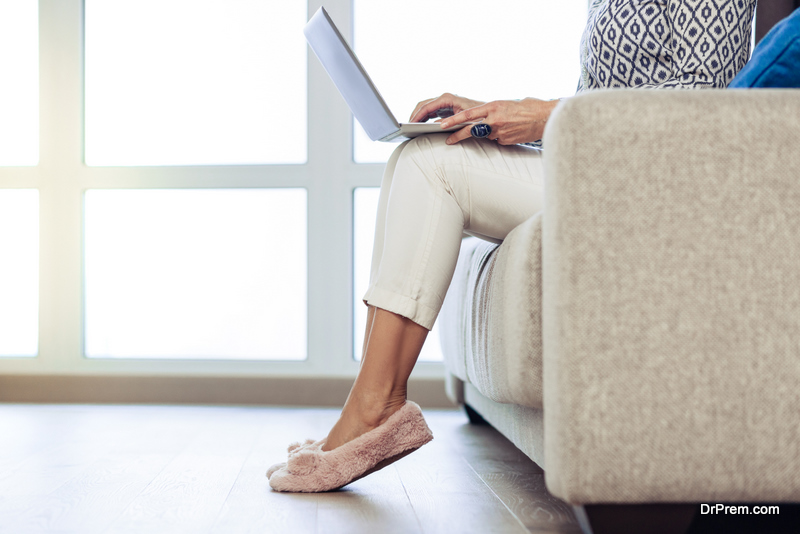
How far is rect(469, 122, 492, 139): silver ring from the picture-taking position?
102 cm

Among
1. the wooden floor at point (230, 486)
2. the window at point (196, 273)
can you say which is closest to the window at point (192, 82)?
the window at point (196, 273)

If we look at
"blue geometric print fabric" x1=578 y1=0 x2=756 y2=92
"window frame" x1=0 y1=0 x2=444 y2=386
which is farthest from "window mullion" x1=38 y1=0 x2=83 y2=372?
"blue geometric print fabric" x1=578 y1=0 x2=756 y2=92

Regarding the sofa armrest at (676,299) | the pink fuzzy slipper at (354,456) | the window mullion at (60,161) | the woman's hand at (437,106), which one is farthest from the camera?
the window mullion at (60,161)

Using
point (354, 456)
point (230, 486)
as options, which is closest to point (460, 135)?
point (354, 456)

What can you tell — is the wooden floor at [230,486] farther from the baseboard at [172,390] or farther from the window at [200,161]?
the window at [200,161]

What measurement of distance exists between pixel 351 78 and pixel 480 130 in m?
0.27

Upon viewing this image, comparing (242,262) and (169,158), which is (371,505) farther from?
(169,158)

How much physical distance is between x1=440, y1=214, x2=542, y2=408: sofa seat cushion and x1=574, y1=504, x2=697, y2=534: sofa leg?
16 centimetres

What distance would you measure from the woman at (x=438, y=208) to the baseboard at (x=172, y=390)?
1.09 metres

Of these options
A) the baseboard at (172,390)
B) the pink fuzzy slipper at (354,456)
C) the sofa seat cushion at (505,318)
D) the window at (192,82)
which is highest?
the window at (192,82)

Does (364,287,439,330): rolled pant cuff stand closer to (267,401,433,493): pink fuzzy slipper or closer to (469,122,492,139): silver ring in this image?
(267,401,433,493): pink fuzzy slipper

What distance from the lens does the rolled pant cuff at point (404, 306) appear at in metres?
0.99

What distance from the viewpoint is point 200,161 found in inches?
92.4

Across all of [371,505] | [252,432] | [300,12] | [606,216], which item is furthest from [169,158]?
[606,216]
